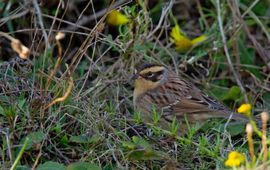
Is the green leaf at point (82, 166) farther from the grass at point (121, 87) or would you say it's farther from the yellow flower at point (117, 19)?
the yellow flower at point (117, 19)

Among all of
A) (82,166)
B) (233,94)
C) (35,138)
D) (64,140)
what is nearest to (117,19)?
(233,94)

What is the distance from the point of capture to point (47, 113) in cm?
397

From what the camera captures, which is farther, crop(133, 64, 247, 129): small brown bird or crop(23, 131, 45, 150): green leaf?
crop(133, 64, 247, 129): small brown bird

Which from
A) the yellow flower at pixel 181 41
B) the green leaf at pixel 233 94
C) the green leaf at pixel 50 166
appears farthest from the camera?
the yellow flower at pixel 181 41

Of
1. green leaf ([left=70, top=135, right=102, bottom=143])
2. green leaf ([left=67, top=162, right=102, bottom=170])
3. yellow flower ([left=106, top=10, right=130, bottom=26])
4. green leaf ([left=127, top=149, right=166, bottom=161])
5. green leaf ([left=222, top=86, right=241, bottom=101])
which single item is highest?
yellow flower ([left=106, top=10, right=130, bottom=26])

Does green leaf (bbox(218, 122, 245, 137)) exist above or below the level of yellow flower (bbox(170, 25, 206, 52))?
below

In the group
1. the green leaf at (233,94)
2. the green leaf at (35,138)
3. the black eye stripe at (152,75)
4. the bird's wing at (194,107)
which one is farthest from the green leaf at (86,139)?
the green leaf at (233,94)

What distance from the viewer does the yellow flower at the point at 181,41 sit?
17.9 ft

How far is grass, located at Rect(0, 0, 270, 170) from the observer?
3801 millimetres

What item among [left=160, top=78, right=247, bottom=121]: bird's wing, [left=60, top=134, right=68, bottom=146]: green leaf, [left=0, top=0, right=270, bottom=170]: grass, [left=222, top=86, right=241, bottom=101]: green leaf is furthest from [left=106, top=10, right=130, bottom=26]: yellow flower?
[left=60, top=134, right=68, bottom=146]: green leaf

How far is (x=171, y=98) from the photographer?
16.4 ft

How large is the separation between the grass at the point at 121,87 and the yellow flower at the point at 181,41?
0.05 m

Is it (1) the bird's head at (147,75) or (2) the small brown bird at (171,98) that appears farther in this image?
(1) the bird's head at (147,75)

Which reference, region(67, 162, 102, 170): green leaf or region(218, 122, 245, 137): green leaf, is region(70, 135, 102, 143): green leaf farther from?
region(218, 122, 245, 137): green leaf
